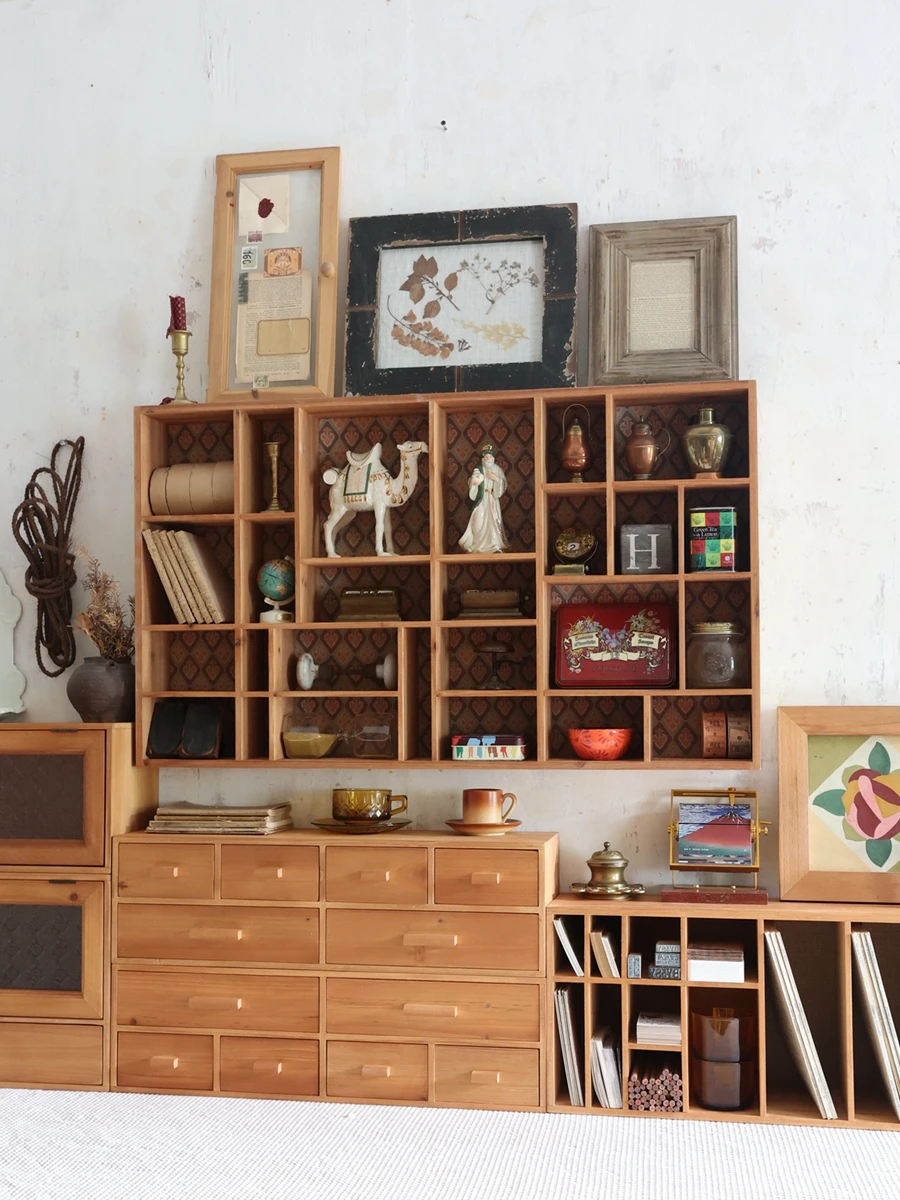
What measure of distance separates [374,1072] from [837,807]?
1589 mm

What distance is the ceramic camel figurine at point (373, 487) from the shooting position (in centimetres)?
389

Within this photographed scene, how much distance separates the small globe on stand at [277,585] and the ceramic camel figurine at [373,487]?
0.50 ft

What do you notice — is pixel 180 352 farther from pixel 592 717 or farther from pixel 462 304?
pixel 592 717

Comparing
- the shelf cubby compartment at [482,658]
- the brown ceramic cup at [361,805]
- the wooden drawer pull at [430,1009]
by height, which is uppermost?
the shelf cubby compartment at [482,658]

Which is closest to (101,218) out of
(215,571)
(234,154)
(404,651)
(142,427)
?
(234,154)

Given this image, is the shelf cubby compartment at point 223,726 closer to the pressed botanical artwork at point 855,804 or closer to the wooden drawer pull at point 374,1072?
the wooden drawer pull at point 374,1072

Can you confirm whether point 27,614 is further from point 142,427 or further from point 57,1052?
point 57,1052

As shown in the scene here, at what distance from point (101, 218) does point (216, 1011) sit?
8.89 feet

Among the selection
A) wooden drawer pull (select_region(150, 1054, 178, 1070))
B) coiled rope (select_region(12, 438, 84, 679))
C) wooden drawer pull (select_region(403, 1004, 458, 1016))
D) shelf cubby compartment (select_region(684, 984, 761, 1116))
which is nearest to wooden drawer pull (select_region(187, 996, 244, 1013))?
wooden drawer pull (select_region(150, 1054, 178, 1070))

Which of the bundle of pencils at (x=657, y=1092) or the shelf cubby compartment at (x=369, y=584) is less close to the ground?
the shelf cubby compartment at (x=369, y=584)

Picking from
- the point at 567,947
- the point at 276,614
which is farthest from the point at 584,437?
the point at 567,947

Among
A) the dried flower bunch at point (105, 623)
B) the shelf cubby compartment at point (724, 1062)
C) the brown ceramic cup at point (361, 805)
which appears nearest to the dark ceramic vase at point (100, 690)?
the dried flower bunch at point (105, 623)

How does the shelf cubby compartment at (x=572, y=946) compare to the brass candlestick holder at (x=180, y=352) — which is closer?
the shelf cubby compartment at (x=572, y=946)

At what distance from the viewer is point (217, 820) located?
3.78m
